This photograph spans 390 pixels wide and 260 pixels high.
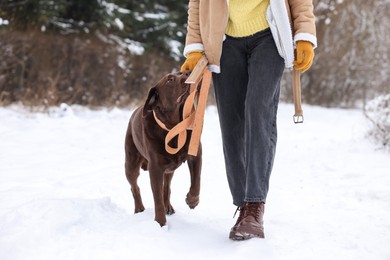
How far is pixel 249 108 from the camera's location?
113 inches

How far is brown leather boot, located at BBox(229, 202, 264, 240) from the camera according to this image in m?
2.71

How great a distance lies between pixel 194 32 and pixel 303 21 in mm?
717

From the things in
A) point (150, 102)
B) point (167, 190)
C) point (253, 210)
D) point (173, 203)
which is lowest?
point (173, 203)

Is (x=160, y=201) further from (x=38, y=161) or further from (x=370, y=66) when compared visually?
(x=370, y=66)

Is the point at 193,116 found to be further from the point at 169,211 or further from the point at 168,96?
the point at 169,211

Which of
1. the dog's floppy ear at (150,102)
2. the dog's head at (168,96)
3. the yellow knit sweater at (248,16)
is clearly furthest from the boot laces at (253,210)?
the yellow knit sweater at (248,16)

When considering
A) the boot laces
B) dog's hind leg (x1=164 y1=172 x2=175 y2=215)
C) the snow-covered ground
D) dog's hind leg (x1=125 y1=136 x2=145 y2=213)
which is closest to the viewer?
the snow-covered ground

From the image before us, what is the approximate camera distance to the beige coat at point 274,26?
287 cm

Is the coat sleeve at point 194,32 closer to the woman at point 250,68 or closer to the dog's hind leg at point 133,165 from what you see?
the woman at point 250,68

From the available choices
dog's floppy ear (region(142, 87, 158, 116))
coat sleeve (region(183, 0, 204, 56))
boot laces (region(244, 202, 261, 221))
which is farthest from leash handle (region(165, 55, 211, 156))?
boot laces (region(244, 202, 261, 221))

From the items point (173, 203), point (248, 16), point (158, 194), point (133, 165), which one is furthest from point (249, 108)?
point (173, 203)

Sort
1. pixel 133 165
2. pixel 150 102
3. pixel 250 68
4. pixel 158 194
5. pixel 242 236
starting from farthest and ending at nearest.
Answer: pixel 133 165 → pixel 150 102 → pixel 158 194 → pixel 250 68 → pixel 242 236

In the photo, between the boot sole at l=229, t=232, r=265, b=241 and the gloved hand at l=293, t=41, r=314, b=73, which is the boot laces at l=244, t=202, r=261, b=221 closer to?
the boot sole at l=229, t=232, r=265, b=241

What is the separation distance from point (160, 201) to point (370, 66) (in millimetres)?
15602
